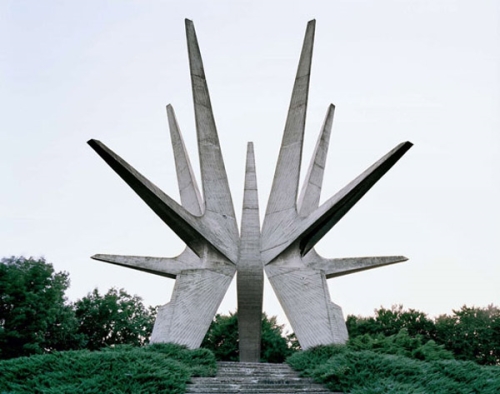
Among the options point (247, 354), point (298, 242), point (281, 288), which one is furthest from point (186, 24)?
point (247, 354)

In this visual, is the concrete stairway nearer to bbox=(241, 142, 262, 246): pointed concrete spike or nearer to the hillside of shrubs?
the hillside of shrubs

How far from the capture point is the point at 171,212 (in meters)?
14.2

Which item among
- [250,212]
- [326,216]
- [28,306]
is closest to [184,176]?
[250,212]

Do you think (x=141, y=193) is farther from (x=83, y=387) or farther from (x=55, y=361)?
(x=83, y=387)

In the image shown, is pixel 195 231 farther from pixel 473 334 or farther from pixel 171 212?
pixel 473 334

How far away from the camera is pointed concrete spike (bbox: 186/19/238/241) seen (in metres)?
16.3

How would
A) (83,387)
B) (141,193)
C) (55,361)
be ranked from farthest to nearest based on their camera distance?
(141,193) → (55,361) → (83,387)

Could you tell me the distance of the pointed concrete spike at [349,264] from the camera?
1598 centimetres

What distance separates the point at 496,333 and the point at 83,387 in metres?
24.5

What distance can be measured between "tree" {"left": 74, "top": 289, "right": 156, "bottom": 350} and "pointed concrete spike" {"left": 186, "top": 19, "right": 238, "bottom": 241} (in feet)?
58.5

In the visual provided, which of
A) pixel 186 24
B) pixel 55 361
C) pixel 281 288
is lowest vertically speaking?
pixel 55 361

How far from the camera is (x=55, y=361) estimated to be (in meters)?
9.31

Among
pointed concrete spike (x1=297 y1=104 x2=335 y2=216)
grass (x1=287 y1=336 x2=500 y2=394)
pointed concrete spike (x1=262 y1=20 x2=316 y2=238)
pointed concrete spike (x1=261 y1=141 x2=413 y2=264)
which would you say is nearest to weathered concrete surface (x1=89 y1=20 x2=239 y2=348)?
pointed concrete spike (x1=261 y1=141 x2=413 y2=264)

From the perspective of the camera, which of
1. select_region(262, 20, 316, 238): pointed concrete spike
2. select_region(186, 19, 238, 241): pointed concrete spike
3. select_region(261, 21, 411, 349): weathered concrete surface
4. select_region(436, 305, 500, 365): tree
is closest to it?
select_region(261, 21, 411, 349): weathered concrete surface
